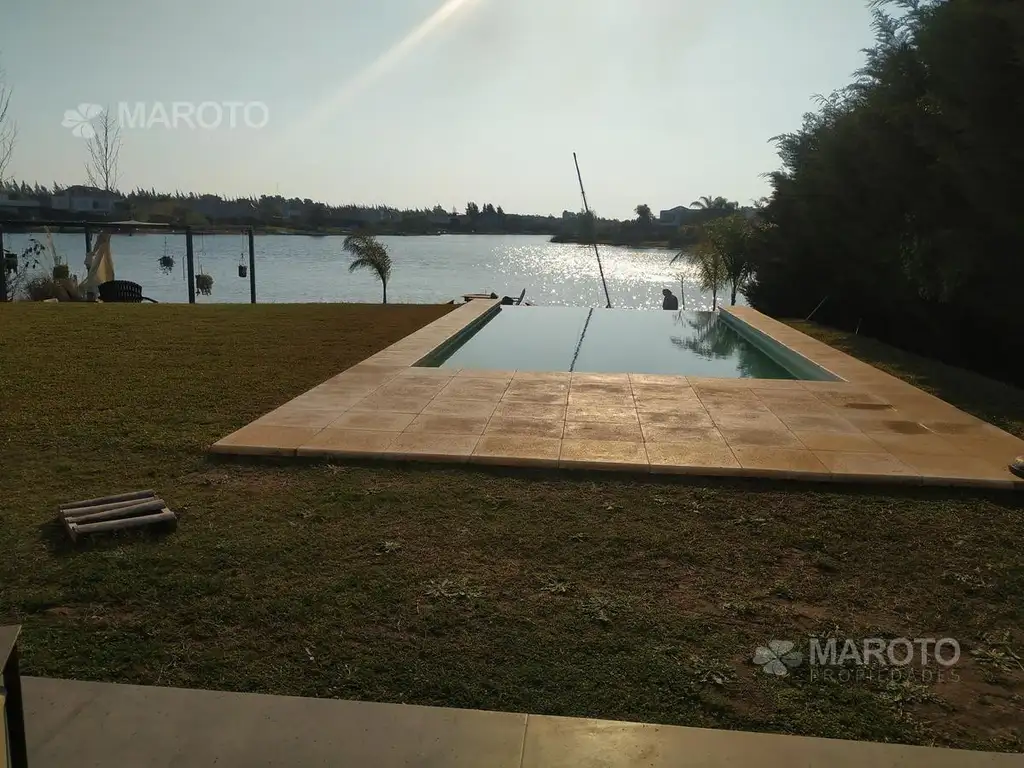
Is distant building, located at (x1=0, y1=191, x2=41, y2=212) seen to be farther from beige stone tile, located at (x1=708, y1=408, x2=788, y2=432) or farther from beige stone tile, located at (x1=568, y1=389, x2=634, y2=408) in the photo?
beige stone tile, located at (x1=708, y1=408, x2=788, y2=432)

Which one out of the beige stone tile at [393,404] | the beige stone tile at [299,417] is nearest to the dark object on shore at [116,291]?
the beige stone tile at [393,404]

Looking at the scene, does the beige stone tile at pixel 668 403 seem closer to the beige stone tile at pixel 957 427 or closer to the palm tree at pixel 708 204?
the beige stone tile at pixel 957 427

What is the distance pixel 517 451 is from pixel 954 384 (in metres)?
4.97

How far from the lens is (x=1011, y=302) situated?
27.6 feet

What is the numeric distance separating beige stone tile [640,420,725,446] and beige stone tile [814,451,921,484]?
0.66 m

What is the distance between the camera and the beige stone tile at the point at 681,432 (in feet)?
15.9

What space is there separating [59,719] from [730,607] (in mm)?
2184

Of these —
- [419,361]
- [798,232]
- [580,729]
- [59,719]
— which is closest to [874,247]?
[798,232]

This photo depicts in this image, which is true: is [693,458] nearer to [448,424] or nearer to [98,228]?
[448,424]

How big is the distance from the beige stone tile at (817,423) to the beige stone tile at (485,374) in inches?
95.6

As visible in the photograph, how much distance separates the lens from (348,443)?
461 cm

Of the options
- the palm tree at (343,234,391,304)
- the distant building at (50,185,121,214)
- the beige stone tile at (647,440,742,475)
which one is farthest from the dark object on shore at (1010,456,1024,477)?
the distant building at (50,185,121,214)

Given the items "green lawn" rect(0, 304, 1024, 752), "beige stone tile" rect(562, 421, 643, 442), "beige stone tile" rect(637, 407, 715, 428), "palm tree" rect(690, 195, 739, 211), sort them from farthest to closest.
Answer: "palm tree" rect(690, 195, 739, 211) < "beige stone tile" rect(637, 407, 715, 428) < "beige stone tile" rect(562, 421, 643, 442) < "green lawn" rect(0, 304, 1024, 752)

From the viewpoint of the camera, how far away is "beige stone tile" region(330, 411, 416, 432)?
4.99 m
